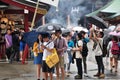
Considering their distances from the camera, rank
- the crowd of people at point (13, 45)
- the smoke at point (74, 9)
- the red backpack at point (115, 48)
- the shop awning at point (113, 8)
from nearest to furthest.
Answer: the red backpack at point (115, 48) → the crowd of people at point (13, 45) → the shop awning at point (113, 8) → the smoke at point (74, 9)

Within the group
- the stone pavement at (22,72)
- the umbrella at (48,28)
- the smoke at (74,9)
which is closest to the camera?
the umbrella at (48,28)

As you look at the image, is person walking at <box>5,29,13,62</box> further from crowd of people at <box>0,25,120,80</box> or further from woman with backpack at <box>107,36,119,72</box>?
woman with backpack at <box>107,36,119,72</box>

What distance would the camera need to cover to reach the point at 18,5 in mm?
21328

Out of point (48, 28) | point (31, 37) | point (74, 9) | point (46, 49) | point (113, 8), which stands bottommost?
point (46, 49)

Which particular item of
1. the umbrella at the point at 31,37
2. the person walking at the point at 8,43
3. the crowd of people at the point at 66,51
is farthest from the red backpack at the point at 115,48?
the person walking at the point at 8,43

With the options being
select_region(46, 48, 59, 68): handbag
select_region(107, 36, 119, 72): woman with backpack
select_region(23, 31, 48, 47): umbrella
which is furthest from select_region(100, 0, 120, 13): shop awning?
select_region(46, 48, 59, 68): handbag

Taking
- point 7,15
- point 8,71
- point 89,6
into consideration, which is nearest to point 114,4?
point 7,15

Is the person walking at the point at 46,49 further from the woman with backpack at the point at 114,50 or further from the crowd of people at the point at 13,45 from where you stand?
the crowd of people at the point at 13,45

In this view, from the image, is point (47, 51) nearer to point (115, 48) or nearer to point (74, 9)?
point (115, 48)

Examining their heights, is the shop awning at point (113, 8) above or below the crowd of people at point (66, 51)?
above

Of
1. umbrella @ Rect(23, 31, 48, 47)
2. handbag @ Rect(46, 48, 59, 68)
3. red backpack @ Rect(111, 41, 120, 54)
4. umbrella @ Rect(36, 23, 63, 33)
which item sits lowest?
handbag @ Rect(46, 48, 59, 68)

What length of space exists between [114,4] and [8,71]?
19.3 m

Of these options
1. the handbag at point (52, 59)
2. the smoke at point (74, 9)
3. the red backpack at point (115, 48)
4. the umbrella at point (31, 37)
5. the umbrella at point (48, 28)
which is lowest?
the handbag at point (52, 59)

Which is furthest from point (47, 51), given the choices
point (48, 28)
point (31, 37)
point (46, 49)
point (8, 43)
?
point (8, 43)
